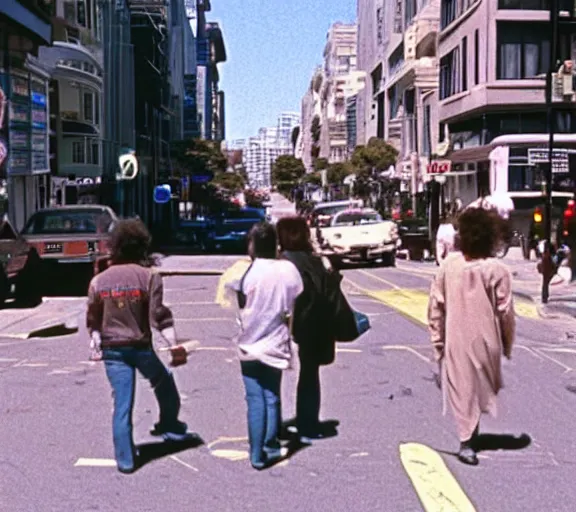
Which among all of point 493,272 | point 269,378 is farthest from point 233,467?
point 493,272

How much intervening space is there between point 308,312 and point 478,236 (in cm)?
136

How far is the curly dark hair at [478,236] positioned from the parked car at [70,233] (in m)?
12.0

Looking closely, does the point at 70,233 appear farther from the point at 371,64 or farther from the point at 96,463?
the point at 371,64

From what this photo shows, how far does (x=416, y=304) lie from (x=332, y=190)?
83675 millimetres

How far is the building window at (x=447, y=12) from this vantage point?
4888cm

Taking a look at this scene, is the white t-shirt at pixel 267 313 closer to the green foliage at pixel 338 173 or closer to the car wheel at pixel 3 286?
the car wheel at pixel 3 286

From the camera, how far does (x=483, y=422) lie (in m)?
8.94

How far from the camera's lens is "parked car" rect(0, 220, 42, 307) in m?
17.8

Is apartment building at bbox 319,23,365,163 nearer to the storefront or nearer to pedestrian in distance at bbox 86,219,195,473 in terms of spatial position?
the storefront

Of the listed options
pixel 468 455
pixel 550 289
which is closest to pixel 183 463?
pixel 468 455

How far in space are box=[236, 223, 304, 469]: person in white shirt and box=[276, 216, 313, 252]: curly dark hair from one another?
54cm

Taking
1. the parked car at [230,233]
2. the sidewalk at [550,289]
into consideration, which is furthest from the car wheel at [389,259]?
the parked car at [230,233]

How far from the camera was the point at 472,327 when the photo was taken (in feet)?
24.4

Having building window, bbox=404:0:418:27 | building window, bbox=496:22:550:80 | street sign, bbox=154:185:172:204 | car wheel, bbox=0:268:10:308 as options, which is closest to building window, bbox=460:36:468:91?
building window, bbox=496:22:550:80
